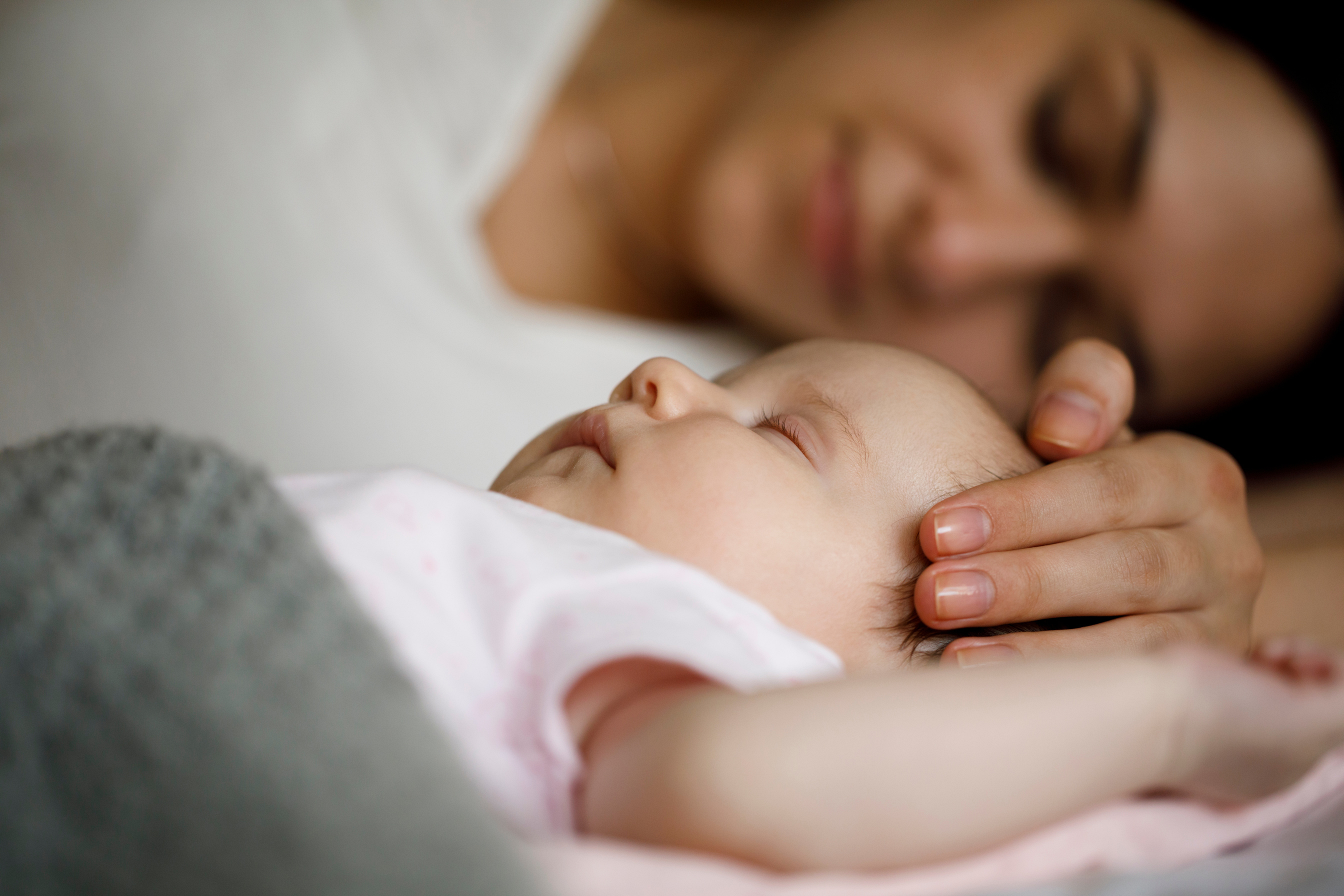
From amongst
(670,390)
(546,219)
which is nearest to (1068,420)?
(670,390)

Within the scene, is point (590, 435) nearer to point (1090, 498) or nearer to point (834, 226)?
point (1090, 498)

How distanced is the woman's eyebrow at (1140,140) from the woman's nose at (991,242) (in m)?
0.08

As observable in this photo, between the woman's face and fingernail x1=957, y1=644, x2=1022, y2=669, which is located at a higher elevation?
the woman's face

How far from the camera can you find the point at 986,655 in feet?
2.15

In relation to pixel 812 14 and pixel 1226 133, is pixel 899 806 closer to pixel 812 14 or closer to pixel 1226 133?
pixel 1226 133

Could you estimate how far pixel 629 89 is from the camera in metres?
1.86

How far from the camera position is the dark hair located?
1.42 meters

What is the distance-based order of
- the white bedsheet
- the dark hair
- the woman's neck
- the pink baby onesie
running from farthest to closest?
the woman's neck → the dark hair → the white bedsheet → the pink baby onesie

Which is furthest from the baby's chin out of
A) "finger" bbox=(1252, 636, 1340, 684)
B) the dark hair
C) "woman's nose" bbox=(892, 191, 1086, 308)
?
the dark hair

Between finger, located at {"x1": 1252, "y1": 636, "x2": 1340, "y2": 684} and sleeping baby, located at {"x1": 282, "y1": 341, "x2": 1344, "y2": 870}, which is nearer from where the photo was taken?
sleeping baby, located at {"x1": 282, "y1": 341, "x2": 1344, "y2": 870}

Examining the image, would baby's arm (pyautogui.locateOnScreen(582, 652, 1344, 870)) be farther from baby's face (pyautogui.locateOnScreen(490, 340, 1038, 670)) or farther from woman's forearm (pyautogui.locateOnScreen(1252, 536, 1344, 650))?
woman's forearm (pyautogui.locateOnScreen(1252, 536, 1344, 650))

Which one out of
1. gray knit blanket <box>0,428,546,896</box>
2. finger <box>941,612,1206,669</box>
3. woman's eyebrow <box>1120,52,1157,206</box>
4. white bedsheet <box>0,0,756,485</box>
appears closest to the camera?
gray knit blanket <box>0,428,546,896</box>

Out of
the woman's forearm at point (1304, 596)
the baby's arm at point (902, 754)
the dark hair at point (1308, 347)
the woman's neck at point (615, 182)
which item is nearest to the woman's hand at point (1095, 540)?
the baby's arm at point (902, 754)

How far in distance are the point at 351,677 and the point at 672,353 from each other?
118 cm
